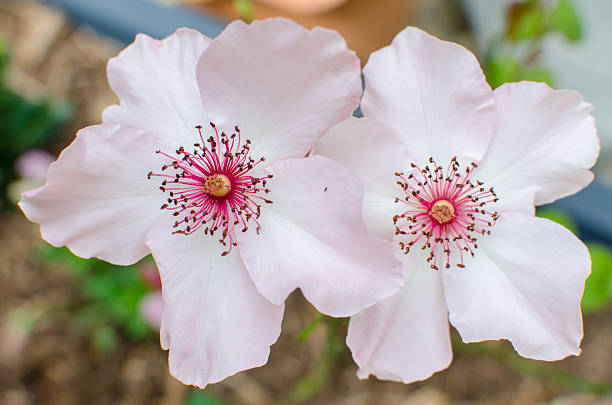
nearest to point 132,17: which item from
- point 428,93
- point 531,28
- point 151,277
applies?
point 151,277

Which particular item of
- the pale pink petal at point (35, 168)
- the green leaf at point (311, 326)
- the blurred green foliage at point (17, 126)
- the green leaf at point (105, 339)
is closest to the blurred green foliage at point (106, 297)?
the green leaf at point (105, 339)

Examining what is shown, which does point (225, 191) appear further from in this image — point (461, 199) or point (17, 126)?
point (17, 126)

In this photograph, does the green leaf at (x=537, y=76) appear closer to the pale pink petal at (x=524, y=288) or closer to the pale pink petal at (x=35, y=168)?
the pale pink petal at (x=524, y=288)

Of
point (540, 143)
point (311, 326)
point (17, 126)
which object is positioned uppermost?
point (540, 143)

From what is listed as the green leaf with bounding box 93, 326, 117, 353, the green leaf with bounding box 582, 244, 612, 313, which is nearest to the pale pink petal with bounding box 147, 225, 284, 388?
the green leaf with bounding box 582, 244, 612, 313

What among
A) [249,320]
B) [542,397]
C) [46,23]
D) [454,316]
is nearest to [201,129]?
[249,320]

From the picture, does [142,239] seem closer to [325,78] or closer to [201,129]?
[201,129]
